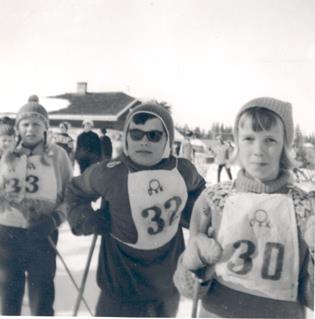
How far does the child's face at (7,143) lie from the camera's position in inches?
61.7

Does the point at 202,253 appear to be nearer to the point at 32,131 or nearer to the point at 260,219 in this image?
the point at 260,219

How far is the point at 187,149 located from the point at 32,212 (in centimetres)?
62

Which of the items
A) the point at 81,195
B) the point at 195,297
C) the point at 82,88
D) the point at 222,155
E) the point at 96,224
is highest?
the point at 82,88

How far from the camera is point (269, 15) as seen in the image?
65.4 inches

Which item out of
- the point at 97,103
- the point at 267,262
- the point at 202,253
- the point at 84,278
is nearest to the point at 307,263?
the point at 267,262

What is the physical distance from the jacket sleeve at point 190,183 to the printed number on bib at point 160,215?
37 mm

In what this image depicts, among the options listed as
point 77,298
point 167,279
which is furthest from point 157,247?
point 77,298

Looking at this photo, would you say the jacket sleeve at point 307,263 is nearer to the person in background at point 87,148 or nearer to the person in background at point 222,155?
the person in background at point 222,155

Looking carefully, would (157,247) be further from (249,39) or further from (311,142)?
(249,39)

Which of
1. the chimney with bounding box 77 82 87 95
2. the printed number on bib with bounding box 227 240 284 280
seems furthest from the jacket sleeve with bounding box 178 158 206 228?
the chimney with bounding box 77 82 87 95

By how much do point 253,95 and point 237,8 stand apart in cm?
35

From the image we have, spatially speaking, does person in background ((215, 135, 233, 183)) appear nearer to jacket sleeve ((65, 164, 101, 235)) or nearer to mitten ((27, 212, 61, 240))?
jacket sleeve ((65, 164, 101, 235))

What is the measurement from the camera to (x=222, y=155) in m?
1.55

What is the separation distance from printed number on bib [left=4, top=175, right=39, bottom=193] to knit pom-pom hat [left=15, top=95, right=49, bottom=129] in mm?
200
